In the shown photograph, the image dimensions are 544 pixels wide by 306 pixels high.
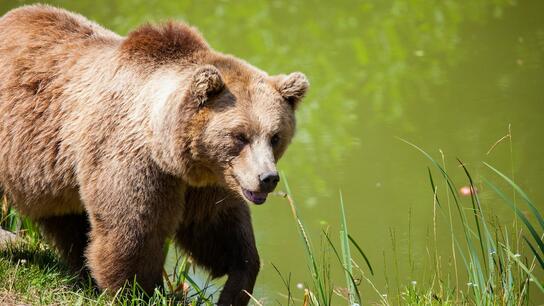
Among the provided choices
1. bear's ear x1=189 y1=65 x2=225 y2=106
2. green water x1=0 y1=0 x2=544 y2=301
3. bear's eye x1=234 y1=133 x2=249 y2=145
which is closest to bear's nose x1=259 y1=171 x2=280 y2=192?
bear's eye x1=234 y1=133 x2=249 y2=145

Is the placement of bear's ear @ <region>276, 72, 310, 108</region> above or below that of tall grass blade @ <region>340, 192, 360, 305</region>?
above

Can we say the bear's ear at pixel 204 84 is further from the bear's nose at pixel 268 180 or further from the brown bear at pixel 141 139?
the bear's nose at pixel 268 180

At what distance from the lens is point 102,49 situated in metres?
5.96

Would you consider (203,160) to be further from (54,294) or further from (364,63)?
(364,63)

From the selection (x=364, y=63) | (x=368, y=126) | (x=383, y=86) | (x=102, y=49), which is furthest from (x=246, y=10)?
(x=102, y=49)

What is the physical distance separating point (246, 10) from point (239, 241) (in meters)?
9.69

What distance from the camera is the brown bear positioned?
5.22 meters

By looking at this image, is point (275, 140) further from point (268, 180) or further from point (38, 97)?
point (38, 97)

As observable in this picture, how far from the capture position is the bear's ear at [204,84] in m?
5.13

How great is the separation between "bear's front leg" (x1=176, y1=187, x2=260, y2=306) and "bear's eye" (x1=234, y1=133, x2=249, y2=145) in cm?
62

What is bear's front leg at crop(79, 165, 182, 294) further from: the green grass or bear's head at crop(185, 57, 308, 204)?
bear's head at crop(185, 57, 308, 204)

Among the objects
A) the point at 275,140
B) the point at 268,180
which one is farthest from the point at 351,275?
the point at 275,140

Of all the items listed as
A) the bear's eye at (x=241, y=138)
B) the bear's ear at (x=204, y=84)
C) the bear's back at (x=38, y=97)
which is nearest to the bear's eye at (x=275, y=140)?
the bear's eye at (x=241, y=138)

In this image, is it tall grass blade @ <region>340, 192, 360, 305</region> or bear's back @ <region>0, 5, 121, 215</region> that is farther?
bear's back @ <region>0, 5, 121, 215</region>
